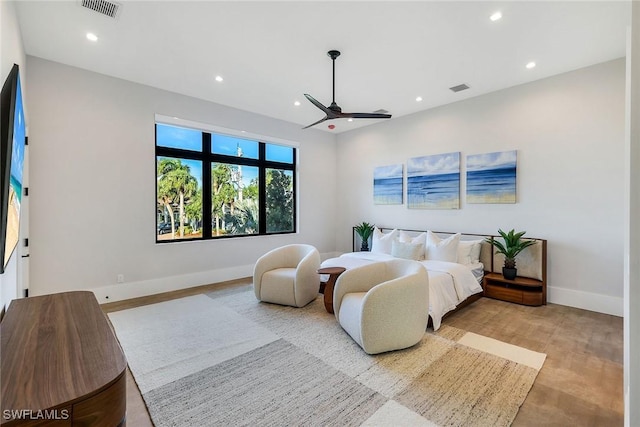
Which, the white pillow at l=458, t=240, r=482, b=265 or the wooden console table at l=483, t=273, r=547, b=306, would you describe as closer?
the wooden console table at l=483, t=273, r=547, b=306

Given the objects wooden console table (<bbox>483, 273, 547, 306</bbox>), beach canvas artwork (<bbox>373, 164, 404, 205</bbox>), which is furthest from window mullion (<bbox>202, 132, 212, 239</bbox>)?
wooden console table (<bbox>483, 273, 547, 306</bbox>)

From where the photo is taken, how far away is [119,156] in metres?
4.37

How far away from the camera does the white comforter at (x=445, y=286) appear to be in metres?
3.40

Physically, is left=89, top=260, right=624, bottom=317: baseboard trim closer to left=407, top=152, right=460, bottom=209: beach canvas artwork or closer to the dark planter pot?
the dark planter pot

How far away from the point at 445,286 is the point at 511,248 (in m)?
1.47

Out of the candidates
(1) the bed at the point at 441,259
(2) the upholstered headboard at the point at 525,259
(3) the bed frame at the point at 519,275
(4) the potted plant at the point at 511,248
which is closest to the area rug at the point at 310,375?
(1) the bed at the point at 441,259

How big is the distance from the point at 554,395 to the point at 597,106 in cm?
378

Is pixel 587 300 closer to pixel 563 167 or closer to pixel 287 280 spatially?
pixel 563 167

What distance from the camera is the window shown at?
4.95 metres

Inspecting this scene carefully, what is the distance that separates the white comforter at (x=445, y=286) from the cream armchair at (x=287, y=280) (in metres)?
0.29

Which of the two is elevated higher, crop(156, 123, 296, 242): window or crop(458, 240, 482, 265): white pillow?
crop(156, 123, 296, 242): window

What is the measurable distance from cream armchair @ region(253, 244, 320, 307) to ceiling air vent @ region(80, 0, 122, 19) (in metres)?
3.25

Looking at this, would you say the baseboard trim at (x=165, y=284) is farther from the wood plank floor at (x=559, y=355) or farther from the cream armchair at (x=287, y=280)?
the cream armchair at (x=287, y=280)

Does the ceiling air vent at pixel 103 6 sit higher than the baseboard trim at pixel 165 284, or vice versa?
the ceiling air vent at pixel 103 6
